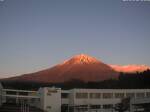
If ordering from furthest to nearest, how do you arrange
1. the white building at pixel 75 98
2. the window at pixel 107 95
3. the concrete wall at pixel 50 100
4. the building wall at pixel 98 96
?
the window at pixel 107 95, the building wall at pixel 98 96, the white building at pixel 75 98, the concrete wall at pixel 50 100

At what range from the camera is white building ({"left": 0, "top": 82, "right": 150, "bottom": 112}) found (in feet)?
172

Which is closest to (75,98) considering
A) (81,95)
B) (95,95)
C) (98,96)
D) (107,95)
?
(81,95)

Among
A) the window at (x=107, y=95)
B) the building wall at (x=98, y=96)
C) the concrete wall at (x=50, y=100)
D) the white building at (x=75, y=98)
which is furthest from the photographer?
the window at (x=107, y=95)

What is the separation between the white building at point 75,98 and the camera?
52.4m

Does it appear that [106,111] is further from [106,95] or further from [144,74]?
[144,74]

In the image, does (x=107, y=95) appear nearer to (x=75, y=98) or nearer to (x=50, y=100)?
(x=75, y=98)

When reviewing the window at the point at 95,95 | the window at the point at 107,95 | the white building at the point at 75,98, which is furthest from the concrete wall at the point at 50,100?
the window at the point at 107,95

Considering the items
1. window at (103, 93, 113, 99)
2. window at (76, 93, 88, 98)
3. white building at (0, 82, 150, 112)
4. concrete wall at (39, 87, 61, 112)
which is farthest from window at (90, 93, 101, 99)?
concrete wall at (39, 87, 61, 112)

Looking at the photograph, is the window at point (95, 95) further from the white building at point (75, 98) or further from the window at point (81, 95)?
the window at point (81, 95)

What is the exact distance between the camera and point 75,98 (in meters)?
55.9

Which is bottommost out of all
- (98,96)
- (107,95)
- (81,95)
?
(98,96)

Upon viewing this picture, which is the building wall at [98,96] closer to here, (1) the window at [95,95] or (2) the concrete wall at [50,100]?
(1) the window at [95,95]

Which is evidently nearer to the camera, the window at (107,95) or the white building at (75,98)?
the white building at (75,98)

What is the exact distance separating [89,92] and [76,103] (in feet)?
11.0
